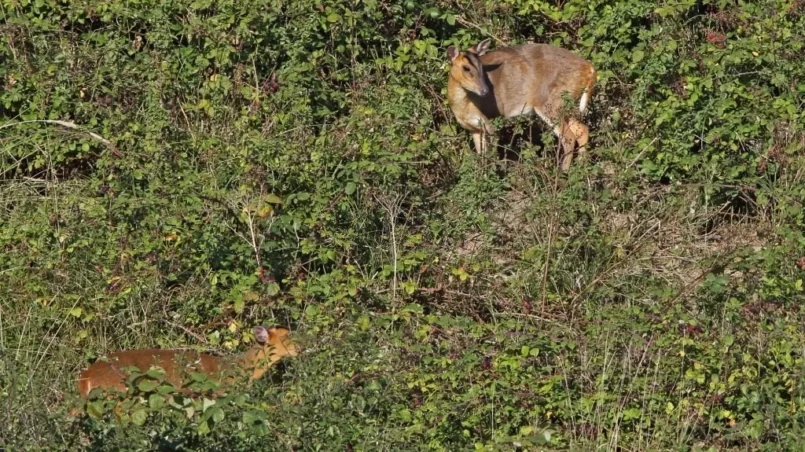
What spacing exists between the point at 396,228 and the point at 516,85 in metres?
2.44

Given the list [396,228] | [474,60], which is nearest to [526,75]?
[474,60]

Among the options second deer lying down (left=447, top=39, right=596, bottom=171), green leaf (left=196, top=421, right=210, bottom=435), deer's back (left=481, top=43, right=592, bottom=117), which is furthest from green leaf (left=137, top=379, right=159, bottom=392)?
deer's back (left=481, top=43, right=592, bottom=117)

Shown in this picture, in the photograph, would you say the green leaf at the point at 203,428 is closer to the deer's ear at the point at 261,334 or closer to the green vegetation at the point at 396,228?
the green vegetation at the point at 396,228

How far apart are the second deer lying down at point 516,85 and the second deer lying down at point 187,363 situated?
10.4ft

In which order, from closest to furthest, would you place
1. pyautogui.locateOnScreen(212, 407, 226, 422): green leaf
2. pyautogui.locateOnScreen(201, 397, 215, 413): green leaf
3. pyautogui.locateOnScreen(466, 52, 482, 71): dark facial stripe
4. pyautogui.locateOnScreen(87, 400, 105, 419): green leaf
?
pyautogui.locateOnScreen(212, 407, 226, 422): green leaf
pyautogui.locateOnScreen(87, 400, 105, 419): green leaf
pyautogui.locateOnScreen(201, 397, 215, 413): green leaf
pyautogui.locateOnScreen(466, 52, 482, 71): dark facial stripe

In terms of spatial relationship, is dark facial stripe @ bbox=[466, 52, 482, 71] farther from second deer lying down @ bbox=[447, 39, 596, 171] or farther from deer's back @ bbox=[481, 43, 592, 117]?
deer's back @ bbox=[481, 43, 592, 117]

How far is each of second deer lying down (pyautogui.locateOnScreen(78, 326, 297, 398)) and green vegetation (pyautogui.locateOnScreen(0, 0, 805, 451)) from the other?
14cm

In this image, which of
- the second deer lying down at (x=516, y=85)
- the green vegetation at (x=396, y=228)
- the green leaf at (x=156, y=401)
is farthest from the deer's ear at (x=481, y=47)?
the green leaf at (x=156, y=401)

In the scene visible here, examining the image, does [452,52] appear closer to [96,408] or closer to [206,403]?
[206,403]

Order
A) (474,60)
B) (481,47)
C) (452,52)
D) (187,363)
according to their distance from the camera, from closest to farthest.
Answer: (187,363) → (474,60) → (452,52) → (481,47)

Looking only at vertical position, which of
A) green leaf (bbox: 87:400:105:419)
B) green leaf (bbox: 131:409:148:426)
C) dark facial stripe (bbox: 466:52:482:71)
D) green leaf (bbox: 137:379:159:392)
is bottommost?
green leaf (bbox: 131:409:148:426)

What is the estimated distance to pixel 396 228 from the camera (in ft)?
31.4

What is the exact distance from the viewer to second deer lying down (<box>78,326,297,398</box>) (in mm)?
7492

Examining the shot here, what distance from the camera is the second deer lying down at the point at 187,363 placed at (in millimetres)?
7492
